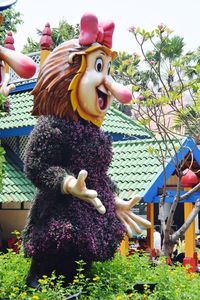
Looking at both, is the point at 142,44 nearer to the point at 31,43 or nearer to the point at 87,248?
the point at 87,248

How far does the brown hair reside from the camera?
5.48m

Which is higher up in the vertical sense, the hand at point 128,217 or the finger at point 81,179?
the finger at point 81,179

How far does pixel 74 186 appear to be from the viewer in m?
4.98

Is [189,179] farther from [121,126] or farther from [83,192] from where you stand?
[83,192]

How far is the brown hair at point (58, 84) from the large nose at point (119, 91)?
37cm

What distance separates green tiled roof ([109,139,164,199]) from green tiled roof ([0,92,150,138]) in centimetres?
100

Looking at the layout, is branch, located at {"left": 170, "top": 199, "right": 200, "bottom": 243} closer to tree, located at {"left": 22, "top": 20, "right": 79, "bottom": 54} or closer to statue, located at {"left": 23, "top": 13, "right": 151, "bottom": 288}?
statue, located at {"left": 23, "top": 13, "right": 151, "bottom": 288}

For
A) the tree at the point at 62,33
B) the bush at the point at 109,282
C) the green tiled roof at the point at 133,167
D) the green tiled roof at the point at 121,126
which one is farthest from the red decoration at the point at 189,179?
the tree at the point at 62,33

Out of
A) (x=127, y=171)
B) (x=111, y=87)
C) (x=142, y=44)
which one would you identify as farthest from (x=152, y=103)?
(x=111, y=87)

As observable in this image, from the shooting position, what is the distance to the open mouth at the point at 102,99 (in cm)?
564

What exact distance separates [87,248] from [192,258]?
12.1 ft

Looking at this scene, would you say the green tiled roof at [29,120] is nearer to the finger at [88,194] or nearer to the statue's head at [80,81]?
the statue's head at [80,81]

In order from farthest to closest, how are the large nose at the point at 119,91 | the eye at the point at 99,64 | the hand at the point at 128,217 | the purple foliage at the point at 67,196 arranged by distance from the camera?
1. the hand at the point at 128,217
2. the eye at the point at 99,64
3. the large nose at the point at 119,91
4. the purple foliage at the point at 67,196

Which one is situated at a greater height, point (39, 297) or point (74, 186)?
point (74, 186)
